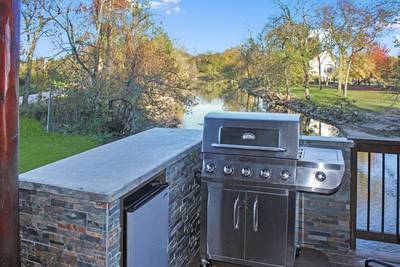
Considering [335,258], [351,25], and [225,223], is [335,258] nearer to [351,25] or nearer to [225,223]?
[225,223]

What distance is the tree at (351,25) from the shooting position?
19.1 feet

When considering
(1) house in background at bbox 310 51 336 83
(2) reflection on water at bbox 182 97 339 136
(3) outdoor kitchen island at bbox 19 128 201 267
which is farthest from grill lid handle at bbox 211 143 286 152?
(1) house in background at bbox 310 51 336 83

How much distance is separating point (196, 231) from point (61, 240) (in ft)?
4.58

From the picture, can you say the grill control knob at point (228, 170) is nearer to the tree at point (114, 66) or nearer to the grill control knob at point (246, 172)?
the grill control knob at point (246, 172)

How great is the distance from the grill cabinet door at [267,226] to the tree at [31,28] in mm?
5080

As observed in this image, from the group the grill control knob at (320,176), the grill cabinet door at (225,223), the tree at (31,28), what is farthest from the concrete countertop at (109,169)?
the tree at (31,28)

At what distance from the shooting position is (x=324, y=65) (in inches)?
247

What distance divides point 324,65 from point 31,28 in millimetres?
5148

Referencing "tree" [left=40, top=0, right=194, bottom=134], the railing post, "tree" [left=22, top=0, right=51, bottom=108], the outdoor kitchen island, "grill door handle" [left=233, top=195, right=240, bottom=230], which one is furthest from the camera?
"tree" [left=40, top=0, right=194, bottom=134]

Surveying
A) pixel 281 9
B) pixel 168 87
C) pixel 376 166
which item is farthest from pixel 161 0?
pixel 376 166

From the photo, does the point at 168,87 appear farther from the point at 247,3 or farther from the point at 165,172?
the point at 165,172

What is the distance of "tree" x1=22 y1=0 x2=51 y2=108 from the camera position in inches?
239

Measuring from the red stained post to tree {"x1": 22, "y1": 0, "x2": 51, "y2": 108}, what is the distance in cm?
500

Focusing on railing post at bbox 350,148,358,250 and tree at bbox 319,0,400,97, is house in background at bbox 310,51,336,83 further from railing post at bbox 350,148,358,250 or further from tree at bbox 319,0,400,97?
railing post at bbox 350,148,358,250
